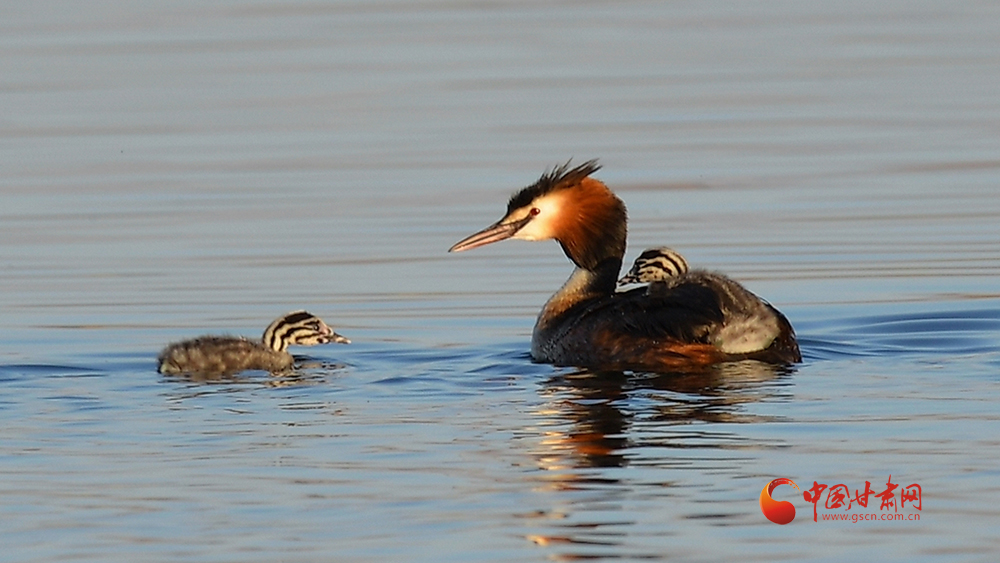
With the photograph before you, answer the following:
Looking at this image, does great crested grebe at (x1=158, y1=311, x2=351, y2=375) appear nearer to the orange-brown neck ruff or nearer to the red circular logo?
the orange-brown neck ruff

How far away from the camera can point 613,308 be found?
Answer: 35.9ft

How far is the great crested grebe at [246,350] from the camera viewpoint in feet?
35.6

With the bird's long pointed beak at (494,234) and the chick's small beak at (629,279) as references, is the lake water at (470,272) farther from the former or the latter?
the chick's small beak at (629,279)

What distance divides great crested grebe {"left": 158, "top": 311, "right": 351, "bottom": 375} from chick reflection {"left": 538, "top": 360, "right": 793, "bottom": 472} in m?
1.45

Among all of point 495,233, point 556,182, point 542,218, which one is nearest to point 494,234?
point 495,233

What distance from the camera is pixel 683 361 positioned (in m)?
10.5

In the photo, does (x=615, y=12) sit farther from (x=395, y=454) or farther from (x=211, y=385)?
(x=395, y=454)

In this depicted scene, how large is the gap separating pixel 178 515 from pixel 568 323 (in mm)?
4171

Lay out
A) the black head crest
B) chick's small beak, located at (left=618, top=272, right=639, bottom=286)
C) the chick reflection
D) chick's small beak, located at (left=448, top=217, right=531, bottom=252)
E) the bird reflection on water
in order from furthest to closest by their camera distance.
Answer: chick's small beak, located at (left=618, top=272, right=639, bottom=286) → chick's small beak, located at (left=448, top=217, right=531, bottom=252) → the black head crest → the chick reflection → the bird reflection on water

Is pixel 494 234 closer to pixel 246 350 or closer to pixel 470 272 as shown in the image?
pixel 246 350

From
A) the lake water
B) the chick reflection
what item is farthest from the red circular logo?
the chick reflection

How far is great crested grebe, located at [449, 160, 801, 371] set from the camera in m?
10.5

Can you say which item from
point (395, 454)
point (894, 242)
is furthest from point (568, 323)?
point (894, 242)

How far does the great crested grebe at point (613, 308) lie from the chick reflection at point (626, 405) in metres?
0.14
